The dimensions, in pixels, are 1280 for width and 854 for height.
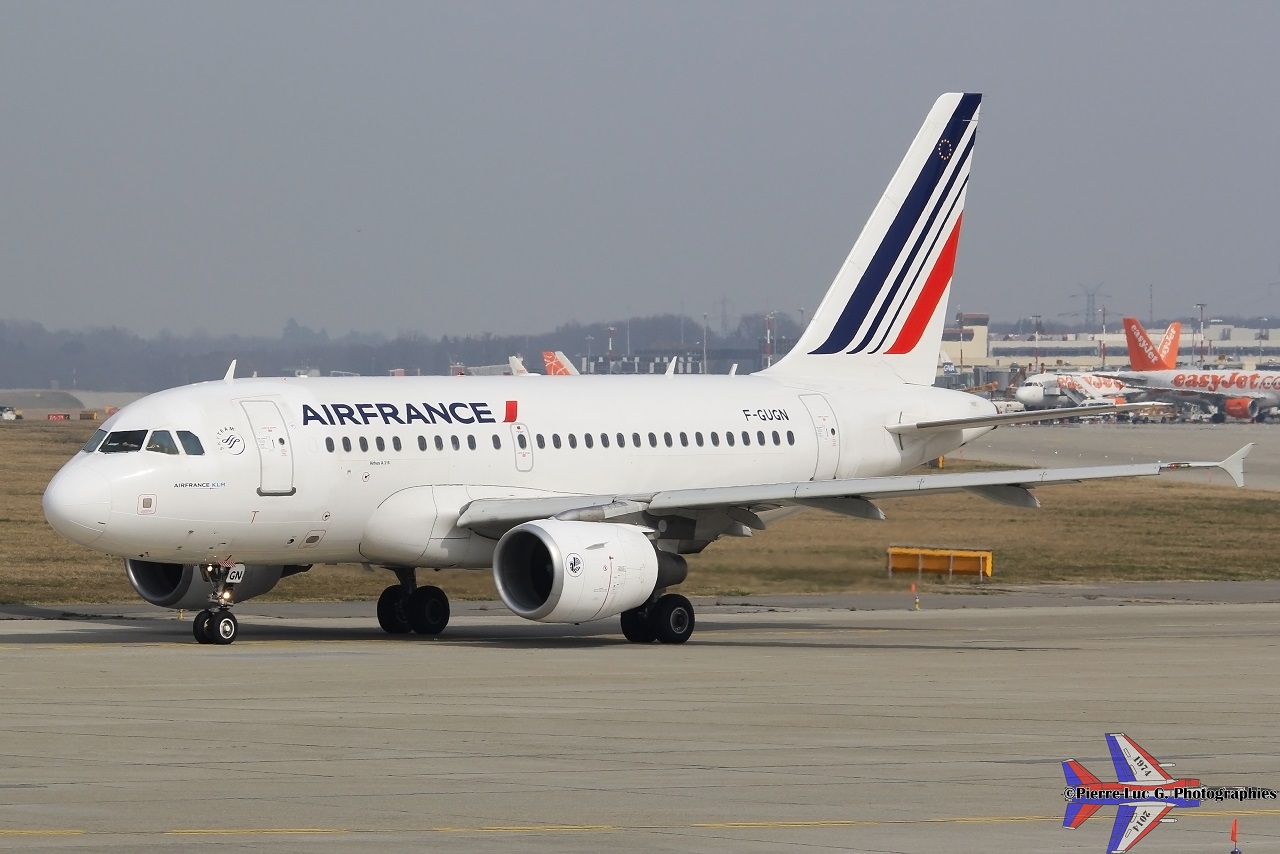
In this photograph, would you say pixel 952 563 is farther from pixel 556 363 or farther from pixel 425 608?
pixel 556 363

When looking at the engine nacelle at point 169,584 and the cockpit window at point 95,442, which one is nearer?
the cockpit window at point 95,442

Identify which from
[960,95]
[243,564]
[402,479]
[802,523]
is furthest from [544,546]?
[802,523]

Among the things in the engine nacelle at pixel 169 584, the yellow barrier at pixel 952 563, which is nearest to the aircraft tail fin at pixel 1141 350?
the yellow barrier at pixel 952 563

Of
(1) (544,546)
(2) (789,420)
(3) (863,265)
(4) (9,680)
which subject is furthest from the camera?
(3) (863,265)

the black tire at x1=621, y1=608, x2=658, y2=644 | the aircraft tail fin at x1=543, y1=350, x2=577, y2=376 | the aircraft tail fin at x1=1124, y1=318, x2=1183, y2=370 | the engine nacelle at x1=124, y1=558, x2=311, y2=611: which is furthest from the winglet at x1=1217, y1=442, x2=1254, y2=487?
the aircraft tail fin at x1=1124, y1=318, x2=1183, y2=370

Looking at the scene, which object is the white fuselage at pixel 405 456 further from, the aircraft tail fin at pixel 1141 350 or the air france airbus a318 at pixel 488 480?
the aircraft tail fin at pixel 1141 350

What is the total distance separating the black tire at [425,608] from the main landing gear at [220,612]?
3.29 m

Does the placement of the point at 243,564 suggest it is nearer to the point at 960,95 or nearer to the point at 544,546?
the point at 544,546

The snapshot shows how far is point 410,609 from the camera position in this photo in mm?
31266

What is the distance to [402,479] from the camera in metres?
29.1

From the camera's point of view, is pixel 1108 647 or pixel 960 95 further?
pixel 960 95

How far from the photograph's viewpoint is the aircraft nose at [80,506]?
2628 cm

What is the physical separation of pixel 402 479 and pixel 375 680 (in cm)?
689

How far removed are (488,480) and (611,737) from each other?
13.0 metres
